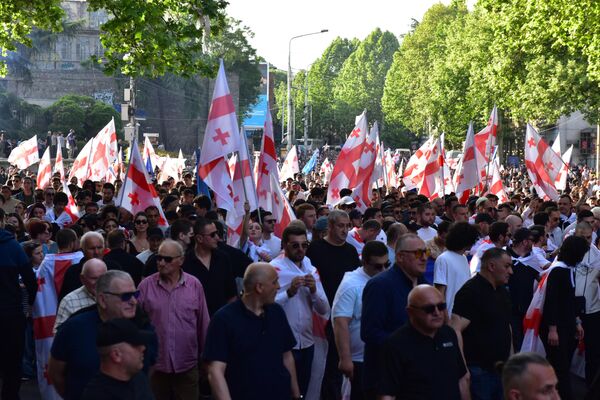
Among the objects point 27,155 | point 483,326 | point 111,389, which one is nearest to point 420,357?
point 483,326

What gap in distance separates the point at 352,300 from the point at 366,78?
128m

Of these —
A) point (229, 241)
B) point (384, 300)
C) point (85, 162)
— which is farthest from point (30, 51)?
point (384, 300)

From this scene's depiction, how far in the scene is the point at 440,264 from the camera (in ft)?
28.3

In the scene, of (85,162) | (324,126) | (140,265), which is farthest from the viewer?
(324,126)

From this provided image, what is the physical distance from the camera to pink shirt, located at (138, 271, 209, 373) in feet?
25.3

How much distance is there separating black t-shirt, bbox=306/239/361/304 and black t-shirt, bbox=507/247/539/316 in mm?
1843

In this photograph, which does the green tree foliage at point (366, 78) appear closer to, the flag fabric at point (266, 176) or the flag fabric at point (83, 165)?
the flag fabric at point (83, 165)

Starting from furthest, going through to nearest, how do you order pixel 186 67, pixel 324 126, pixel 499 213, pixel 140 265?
1. pixel 324 126
2. pixel 186 67
3. pixel 499 213
4. pixel 140 265

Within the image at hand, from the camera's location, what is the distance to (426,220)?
40.3ft

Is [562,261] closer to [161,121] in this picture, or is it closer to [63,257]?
[63,257]

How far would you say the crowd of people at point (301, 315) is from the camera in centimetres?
604

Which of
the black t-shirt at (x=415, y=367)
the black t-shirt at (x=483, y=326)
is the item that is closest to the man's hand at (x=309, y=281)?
the black t-shirt at (x=483, y=326)

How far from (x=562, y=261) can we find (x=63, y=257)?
13.1ft

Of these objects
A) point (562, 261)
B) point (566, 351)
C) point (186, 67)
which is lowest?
point (566, 351)
